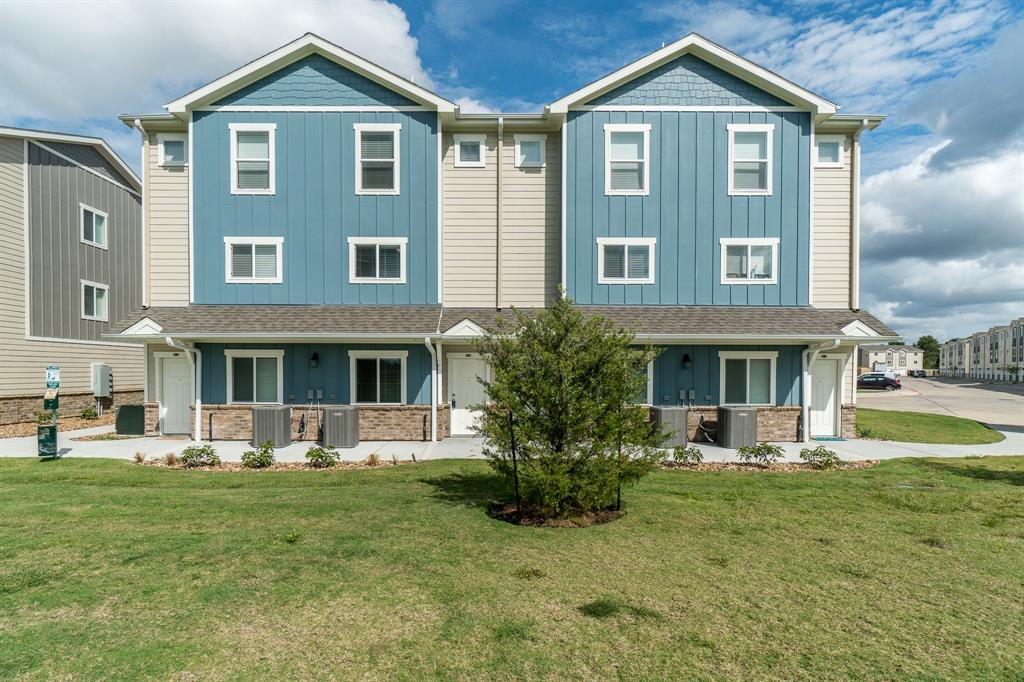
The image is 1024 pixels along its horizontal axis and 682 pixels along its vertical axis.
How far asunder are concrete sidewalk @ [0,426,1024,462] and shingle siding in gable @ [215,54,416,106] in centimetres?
951

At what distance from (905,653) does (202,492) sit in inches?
364

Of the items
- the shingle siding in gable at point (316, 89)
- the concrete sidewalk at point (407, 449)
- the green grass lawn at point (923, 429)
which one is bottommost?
the green grass lawn at point (923, 429)

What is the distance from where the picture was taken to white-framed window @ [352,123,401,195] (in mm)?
14180

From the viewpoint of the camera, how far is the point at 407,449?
40.9 ft

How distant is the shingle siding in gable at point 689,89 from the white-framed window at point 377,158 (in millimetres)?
6084

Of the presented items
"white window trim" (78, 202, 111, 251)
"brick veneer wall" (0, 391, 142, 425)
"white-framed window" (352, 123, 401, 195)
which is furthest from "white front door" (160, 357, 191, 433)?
"white window trim" (78, 202, 111, 251)

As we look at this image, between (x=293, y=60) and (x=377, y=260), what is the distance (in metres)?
6.08

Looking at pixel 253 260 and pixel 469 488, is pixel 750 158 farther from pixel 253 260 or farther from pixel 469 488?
pixel 253 260

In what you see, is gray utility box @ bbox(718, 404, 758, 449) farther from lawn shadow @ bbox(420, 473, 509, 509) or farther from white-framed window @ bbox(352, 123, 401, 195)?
white-framed window @ bbox(352, 123, 401, 195)

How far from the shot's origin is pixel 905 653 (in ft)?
11.9

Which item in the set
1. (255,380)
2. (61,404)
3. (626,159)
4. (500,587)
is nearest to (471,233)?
(626,159)

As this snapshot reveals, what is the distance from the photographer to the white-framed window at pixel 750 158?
14305mm

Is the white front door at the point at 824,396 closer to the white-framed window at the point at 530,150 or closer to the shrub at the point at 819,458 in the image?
the shrub at the point at 819,458

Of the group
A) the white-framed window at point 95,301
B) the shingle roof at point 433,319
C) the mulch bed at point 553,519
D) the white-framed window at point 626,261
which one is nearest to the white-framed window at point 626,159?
the white-framed window at point 626,261
